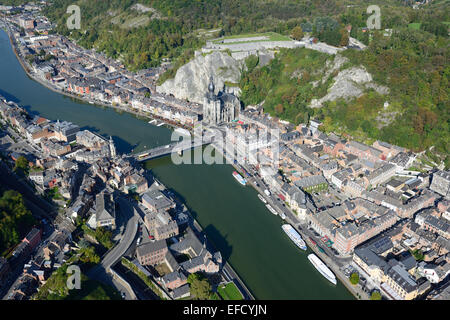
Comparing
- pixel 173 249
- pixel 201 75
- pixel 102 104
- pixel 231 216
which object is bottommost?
pixel 231 216

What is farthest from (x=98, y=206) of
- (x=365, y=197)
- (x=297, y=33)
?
(x=297, y=33)

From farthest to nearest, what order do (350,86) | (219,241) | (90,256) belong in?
(350,86)
(219,241)
(90,256)

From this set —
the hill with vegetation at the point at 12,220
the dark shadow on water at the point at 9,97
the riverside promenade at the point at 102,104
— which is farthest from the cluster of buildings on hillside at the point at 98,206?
the dark shadow on water at the point at 9,97

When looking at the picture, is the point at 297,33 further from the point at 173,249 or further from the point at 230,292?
the point at 230,292

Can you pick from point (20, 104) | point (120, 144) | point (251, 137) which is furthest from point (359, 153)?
point (20, 104)

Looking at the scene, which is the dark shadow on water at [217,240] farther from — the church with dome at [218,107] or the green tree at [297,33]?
the green tree at [297,33]
